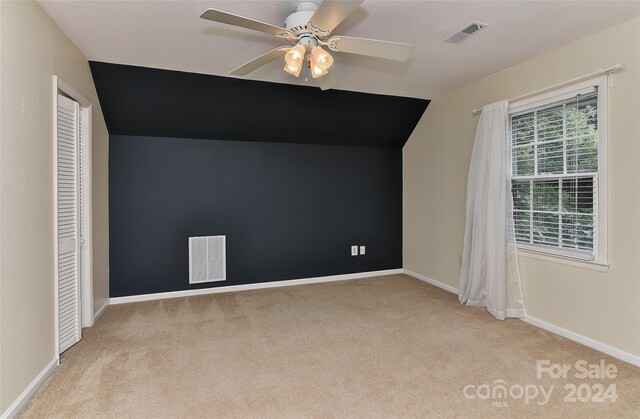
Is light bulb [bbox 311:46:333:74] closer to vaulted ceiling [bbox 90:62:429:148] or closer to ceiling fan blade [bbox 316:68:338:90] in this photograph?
ceiling fan blade [bbox 316:68:338:90]

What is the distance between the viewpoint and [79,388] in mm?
2039

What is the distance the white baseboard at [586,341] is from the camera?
2.34m

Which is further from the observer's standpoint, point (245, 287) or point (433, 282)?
point (433, 282)

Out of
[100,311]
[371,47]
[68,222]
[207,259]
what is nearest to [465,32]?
[371,47]

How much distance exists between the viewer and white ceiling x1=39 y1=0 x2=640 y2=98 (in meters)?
2.14

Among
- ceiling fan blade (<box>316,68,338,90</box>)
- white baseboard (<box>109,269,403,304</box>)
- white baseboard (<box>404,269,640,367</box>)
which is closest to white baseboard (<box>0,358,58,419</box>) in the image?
white baseboard (<box>109,269,403,304</box>)

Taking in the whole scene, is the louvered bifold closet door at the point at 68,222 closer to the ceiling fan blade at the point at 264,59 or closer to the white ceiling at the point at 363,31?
the white ceiling at the point at 363,31

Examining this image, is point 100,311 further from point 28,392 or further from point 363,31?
point 363,31

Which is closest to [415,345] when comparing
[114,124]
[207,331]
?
[207,331]

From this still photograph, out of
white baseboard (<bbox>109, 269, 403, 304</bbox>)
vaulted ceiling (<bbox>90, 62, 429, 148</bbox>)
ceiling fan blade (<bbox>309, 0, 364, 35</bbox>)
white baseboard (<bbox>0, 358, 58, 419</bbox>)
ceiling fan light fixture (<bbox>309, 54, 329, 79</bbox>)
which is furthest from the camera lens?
white baseboard (<bbox>109, 269, 403, 304</bbox>)

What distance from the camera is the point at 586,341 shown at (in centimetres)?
261

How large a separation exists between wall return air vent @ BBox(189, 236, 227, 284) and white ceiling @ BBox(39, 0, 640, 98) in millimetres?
1907

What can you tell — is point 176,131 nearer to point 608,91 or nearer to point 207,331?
point 207,331

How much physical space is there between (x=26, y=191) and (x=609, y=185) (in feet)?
12.8
